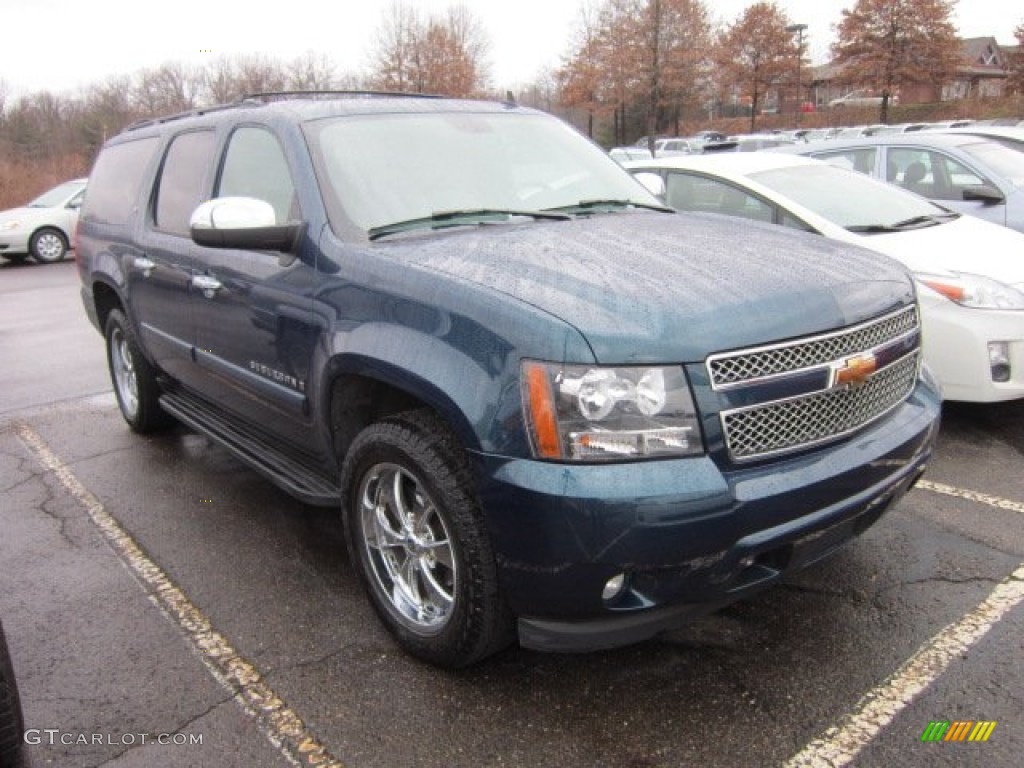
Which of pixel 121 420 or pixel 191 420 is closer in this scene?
pixel 191 420

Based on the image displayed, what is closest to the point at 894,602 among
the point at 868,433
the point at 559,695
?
the point at 868,433

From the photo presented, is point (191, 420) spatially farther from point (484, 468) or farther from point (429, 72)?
point (429, 72)

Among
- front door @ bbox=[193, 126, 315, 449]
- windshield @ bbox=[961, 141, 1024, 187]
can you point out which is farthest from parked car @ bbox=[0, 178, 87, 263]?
windshield @ bbox=[961, 141, 1024, 187]

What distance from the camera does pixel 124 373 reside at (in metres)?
5.55

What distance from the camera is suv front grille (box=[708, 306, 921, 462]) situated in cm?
227

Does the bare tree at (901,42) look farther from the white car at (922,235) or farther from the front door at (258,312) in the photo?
the front door at (258,312)

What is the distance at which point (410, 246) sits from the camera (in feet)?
9.41

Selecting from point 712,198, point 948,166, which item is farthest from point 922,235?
point 948,166

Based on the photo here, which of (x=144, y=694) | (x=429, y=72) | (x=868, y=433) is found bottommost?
(x=144, y=694)

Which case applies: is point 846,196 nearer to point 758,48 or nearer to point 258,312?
point 258,312

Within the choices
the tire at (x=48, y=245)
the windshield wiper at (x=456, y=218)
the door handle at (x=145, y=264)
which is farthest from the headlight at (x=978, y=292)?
the tire at (x=48, y=245)

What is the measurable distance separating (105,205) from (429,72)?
39.9 meters

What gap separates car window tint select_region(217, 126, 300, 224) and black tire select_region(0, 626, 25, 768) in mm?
1827

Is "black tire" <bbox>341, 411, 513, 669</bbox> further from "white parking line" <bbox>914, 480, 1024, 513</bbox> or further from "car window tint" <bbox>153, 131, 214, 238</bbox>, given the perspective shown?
"white parking line" <bbox>914, 480, 1024, 513</bbox>
